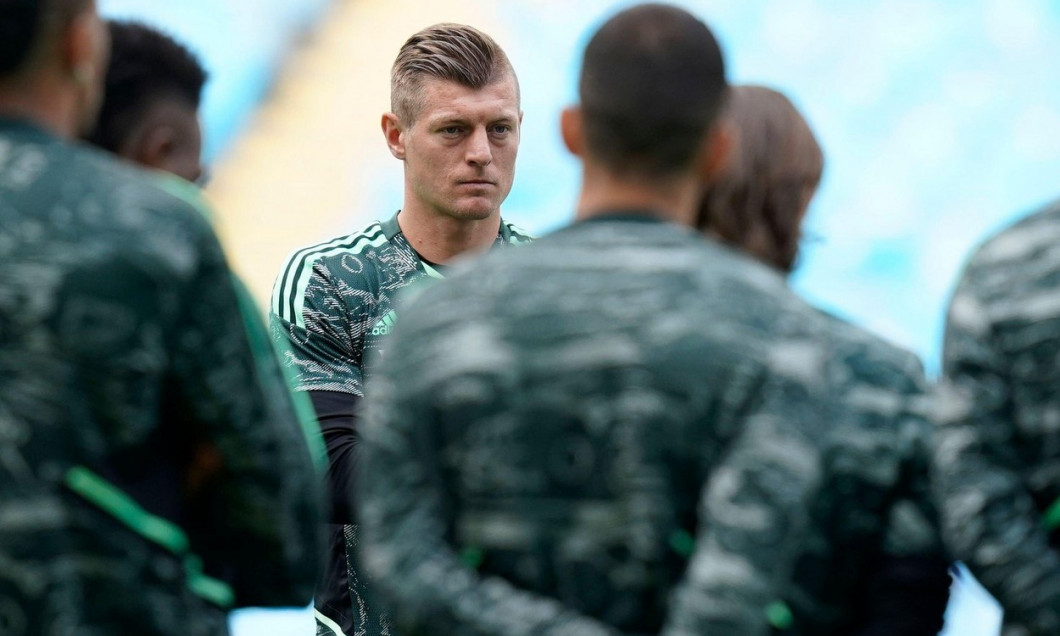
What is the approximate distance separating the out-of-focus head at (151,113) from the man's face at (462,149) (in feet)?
5.62

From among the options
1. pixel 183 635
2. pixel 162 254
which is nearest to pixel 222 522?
pixel 183 635

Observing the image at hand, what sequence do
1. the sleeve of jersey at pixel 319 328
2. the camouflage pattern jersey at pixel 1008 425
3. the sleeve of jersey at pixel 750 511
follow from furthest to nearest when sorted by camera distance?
the sleeve of jersey at pixel 319 328 → the camouflage pattern jersey at pixel 1008 425 → the sleeve of jersey at pixel 750 511

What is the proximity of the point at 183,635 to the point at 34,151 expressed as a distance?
2.22 feet

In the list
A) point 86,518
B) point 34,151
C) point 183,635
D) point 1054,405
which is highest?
point 34,151

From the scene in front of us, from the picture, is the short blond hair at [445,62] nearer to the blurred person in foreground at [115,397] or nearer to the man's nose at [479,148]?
the man's nose at [479,148]

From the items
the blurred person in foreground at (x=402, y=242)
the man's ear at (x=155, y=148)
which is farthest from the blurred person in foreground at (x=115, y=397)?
the blurred person in foreground at (x=402, y=242)

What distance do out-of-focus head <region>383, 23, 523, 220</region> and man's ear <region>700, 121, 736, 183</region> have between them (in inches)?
78.6

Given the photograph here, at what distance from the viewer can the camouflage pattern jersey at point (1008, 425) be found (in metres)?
2.19

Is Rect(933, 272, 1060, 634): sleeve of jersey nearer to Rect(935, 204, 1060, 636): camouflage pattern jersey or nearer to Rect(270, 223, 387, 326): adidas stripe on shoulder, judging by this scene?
Rect(935, 204, 1060, 636): camouflage pattern jersey

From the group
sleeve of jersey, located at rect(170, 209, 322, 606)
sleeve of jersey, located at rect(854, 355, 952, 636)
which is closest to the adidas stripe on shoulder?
sleeve of jersey, located at rect(170, 209, 322, 606)

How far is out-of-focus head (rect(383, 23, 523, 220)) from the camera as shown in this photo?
166 inches

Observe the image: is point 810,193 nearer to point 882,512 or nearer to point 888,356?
point 888,356

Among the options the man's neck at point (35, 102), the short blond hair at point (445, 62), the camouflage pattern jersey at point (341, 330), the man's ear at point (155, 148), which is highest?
the short blond hair at point (445, 62)

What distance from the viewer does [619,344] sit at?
1.99 m
